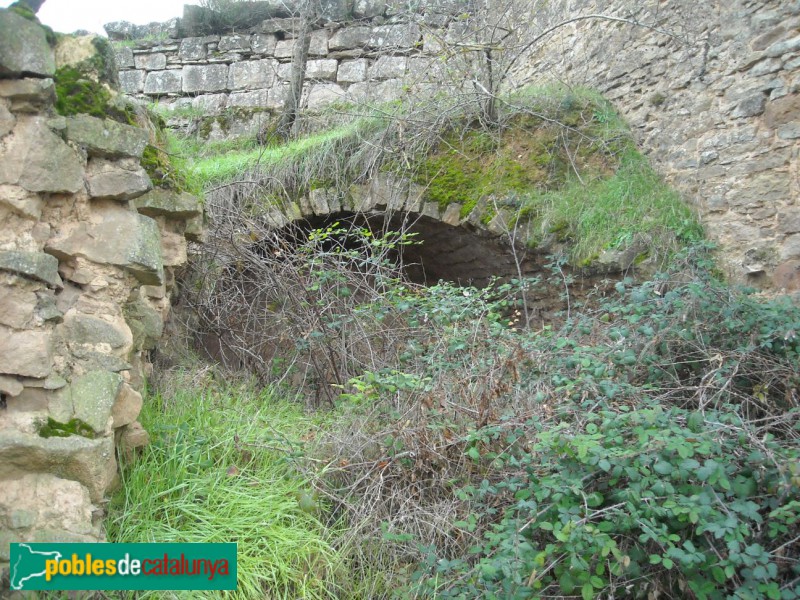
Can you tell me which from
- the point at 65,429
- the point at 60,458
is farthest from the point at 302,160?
the point at 60,458

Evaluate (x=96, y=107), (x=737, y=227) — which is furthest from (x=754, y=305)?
(x=96, y=107)

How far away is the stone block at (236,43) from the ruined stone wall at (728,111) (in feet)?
17.1

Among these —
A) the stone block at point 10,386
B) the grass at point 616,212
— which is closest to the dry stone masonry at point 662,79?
the grass at point 616,212

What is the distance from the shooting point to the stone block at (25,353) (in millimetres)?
2635

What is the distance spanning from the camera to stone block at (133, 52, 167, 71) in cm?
974

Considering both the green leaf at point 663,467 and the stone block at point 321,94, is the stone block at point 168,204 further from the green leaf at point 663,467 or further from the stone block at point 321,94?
the stone block at point 321,94

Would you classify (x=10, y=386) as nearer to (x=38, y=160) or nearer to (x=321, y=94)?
(x=38, y=160)

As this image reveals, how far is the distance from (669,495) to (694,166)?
11.1 ft

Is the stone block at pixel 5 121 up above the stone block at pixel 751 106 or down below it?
below

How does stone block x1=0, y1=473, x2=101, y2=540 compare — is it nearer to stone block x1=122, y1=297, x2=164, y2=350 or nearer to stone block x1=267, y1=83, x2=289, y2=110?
stone block x1=122, y1=297, x2=164, y2=350

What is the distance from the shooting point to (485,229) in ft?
19.7

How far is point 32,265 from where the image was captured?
2.72m

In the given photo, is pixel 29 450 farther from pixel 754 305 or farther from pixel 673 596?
pixel 754 305

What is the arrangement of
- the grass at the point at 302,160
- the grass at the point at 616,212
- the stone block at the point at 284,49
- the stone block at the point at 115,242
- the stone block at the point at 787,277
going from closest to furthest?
the stone block at the point at 115,242 → the stone block at the point at 787,277 → the grass at the point at 616,212 → the grass at the point at 302,160 → the stone block at the point at 284,49
